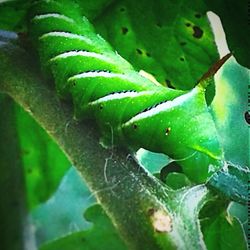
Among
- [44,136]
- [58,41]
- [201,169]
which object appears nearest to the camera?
[201,169]

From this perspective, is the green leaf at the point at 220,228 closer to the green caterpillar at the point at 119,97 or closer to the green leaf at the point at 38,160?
the green caterpillar at the point at 119,97

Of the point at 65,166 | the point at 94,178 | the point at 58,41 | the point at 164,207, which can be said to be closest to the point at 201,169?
the point at 164,207

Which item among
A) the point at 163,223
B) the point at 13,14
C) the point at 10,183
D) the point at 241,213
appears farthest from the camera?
the point at 10,183

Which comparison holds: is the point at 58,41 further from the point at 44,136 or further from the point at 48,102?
the point at 44,136

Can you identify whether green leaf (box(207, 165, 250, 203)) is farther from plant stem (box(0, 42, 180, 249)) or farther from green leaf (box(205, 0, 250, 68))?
green leaf (box(205, 0, 250, 68))

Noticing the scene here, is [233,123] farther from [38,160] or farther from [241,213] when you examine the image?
[38,160]

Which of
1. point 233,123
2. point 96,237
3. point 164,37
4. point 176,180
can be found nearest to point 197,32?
point 164,37

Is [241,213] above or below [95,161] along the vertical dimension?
below
